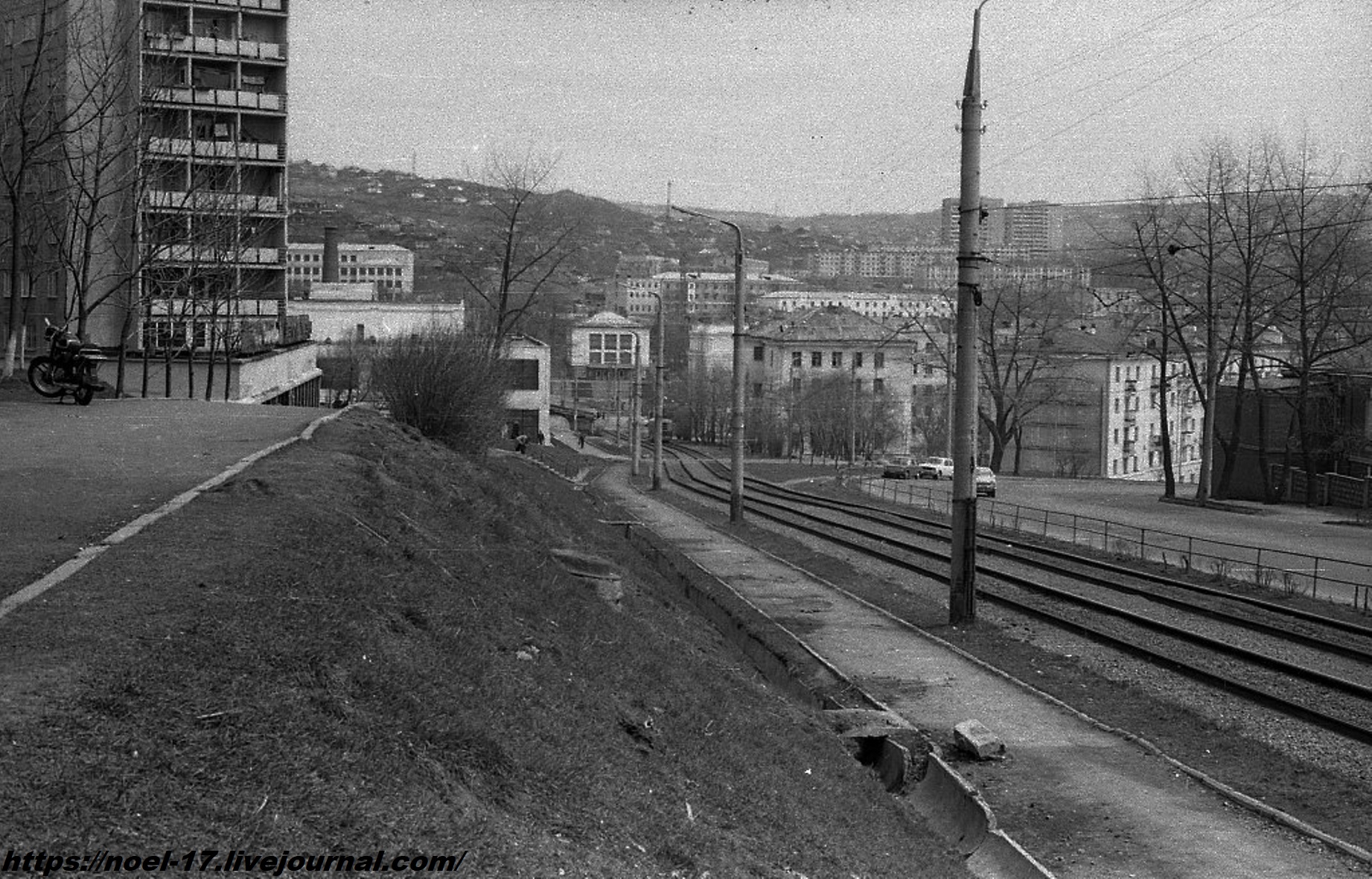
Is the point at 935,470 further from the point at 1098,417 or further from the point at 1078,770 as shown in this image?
the point at 1078,770

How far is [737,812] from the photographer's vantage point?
27.9 ft

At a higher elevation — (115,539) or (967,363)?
(967,363)

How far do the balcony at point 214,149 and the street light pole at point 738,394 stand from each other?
1482cm

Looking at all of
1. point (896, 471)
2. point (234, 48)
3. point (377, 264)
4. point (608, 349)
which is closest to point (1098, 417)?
point (896, 471)

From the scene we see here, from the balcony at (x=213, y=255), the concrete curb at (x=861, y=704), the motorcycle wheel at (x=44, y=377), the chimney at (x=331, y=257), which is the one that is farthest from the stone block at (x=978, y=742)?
the chimney at (x=331, y=257)

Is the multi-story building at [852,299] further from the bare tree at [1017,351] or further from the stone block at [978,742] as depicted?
the stone block at [978,742]

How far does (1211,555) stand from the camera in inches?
1202

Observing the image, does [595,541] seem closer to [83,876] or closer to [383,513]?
[383,513]

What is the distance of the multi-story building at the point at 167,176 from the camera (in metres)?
34.8

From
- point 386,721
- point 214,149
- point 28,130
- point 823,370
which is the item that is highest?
point 214,149

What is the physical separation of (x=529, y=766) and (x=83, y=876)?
2936 mm

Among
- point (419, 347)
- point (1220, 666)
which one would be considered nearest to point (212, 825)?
point (1220, 666)

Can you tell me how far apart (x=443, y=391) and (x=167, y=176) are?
23588 millimetres

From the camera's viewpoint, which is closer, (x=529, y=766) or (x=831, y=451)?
(x=529, y=766)
